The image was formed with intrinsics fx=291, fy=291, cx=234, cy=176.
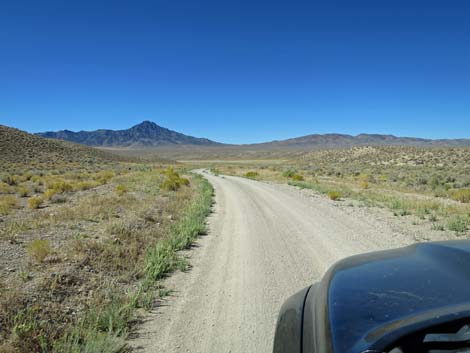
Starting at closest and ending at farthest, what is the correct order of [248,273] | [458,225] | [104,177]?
[248,273] → [458,225] → [104,177]

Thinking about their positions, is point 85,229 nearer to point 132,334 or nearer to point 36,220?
point 36,220

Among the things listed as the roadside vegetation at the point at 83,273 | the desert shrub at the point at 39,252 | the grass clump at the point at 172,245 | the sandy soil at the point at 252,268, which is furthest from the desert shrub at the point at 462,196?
the desert shrub at the point at 39,252

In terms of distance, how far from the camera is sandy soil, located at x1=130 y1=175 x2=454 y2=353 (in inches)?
145

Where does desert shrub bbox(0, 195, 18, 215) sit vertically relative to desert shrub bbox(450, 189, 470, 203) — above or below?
below

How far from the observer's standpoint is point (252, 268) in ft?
19.1

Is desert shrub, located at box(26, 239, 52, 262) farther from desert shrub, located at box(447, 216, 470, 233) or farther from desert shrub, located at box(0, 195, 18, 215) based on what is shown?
desert shrub, located at box(447, 216, 470, 233)

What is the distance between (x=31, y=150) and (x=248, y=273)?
205ft

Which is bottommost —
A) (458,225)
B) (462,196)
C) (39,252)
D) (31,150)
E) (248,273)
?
(248,273)

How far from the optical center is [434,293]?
1.86m

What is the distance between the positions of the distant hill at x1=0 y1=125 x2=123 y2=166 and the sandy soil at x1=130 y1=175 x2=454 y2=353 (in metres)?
47.6

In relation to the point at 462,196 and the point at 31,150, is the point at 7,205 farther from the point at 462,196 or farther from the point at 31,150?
the point at 31,150

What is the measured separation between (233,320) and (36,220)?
8713 mm

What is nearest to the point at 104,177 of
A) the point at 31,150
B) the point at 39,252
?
the point at 39,252

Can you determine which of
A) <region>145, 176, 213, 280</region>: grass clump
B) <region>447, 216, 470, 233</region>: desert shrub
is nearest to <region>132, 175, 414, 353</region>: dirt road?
<region>145, 176, 213, 280</region>: grass clump
